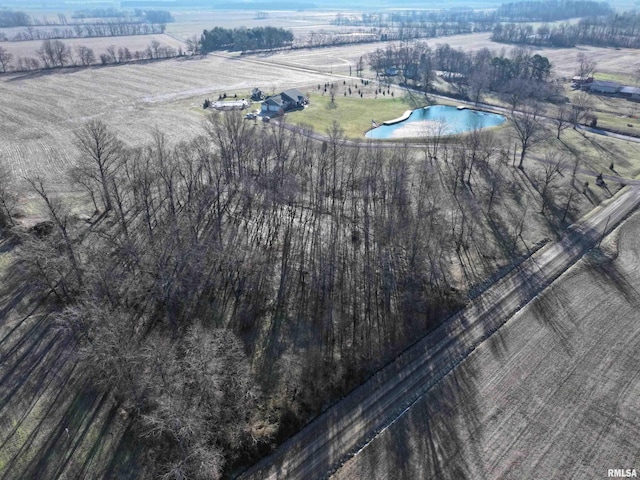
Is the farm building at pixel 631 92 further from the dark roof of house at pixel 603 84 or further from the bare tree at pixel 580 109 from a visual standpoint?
the bare tree at pixel 580 109

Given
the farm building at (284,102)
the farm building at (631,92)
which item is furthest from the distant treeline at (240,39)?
A: the farm building at (631,92)

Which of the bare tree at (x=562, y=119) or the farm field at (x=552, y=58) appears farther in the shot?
the farm field at (x=552, y=58)

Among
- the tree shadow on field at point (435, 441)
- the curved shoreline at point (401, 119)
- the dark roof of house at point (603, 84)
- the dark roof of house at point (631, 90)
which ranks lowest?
the tree shadow on field at point (435, 441)

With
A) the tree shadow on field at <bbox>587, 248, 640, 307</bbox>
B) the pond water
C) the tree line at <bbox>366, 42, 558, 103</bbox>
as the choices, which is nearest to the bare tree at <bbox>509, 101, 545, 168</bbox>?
the pond water

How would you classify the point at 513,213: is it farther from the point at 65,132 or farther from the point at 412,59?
the point at 412,59

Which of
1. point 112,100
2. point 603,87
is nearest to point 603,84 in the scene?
point 603,87

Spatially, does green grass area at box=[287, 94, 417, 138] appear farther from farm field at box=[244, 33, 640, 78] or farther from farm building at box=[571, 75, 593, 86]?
Result: farm building at box=[571, 75, 593, 86]

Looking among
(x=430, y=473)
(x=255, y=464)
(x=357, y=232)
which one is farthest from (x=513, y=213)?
(x=255, y=464)
